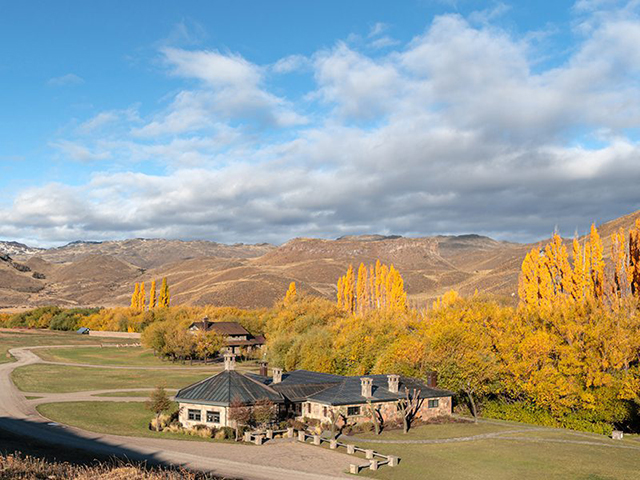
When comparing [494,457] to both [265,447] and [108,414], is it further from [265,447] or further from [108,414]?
[108,414]

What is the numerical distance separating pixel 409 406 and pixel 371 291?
77.4 meters

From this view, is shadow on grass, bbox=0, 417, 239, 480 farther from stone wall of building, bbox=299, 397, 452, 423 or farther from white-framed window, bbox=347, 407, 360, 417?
white-framed window, bbox=347, 407, 360, 417

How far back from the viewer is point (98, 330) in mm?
145000

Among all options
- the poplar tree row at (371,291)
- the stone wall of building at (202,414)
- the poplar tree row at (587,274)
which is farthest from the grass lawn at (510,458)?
the poplar tree row at (371,291)

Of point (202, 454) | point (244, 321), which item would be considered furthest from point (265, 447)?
point (244, 321)

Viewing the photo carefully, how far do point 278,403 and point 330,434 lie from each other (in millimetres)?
5660

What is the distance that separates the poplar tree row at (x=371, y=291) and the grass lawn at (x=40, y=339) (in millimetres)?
53627

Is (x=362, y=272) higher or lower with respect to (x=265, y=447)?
higher

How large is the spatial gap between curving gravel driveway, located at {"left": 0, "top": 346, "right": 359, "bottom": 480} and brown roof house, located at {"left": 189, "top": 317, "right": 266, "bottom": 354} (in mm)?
60489

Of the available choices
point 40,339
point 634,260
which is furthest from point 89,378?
point 634,260

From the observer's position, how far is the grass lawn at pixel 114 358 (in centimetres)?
9144

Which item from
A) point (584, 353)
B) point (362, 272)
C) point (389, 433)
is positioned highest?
point (362, 272)

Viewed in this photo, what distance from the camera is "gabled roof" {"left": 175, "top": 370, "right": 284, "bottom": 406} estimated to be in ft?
149

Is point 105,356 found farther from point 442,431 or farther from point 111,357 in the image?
point 442,431
